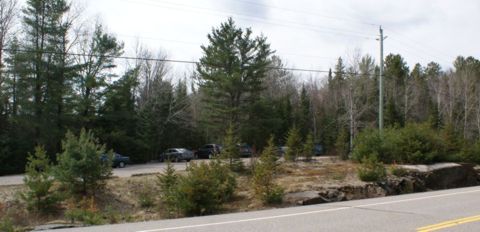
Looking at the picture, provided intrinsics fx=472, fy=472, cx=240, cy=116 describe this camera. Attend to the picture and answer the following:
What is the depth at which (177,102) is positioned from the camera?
192 ft

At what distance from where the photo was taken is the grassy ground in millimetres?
18375

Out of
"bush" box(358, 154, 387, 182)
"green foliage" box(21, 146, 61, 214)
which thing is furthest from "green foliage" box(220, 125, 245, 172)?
"green foliage" box(21, 146, 61, 214)

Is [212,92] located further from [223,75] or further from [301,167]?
[301,167]

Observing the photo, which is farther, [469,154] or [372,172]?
[469,154]

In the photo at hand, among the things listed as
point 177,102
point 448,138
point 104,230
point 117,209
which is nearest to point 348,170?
point 448,138

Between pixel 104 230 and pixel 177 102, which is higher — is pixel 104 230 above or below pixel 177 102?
below

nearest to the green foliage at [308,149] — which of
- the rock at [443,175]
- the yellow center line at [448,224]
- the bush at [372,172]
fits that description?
the rock at [443,175]

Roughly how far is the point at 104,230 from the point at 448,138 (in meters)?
27.6

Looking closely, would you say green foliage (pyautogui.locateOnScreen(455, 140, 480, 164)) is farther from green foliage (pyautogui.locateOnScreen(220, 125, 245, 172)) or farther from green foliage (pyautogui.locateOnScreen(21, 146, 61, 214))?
green foliage (pyautogui.locateOnScreen(21, 146, 61, 214))

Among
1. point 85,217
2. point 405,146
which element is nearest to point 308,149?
point 405,146

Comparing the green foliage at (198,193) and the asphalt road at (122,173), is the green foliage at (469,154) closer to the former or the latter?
the asphalt road at (122,173)

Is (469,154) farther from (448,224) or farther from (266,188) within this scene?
(448,224)

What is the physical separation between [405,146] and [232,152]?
1088 cm

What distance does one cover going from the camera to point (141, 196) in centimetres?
2139
